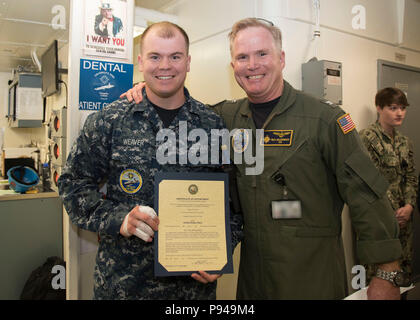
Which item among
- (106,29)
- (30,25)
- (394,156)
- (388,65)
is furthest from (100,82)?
(30,25)

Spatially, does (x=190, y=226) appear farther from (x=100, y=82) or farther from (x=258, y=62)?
(x=100, y=82)

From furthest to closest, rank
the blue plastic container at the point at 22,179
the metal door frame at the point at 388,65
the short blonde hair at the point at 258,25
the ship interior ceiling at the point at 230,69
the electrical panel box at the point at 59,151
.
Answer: the blue plastic container at the point at 22,179, the metal door frame at the point at 388,65, the electrical panel box at the point at 59,151, the ship interior ceiling at the point at 230,69, the short blonde hair at the point at 258,25

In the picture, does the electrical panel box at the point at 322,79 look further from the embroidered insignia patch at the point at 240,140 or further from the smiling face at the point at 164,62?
the smiling face at the point at 164,62

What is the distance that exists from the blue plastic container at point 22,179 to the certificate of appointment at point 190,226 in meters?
2.79

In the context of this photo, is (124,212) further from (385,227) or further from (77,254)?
(385,227)

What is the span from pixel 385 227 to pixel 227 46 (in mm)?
2010

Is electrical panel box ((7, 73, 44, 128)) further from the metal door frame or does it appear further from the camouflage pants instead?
the camouflage pants

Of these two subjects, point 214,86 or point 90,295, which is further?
point 214,86

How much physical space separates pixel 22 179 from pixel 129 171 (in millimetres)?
2798

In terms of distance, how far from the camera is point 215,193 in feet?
4.58

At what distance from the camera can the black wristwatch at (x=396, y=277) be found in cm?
131

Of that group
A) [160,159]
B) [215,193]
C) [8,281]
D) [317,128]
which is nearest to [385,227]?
[317,128]

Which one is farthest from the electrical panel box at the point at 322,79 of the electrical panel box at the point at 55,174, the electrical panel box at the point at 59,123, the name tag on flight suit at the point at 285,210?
the electrical panel box at the point at 55,174

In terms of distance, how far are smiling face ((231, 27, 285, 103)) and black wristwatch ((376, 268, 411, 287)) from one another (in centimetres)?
92
